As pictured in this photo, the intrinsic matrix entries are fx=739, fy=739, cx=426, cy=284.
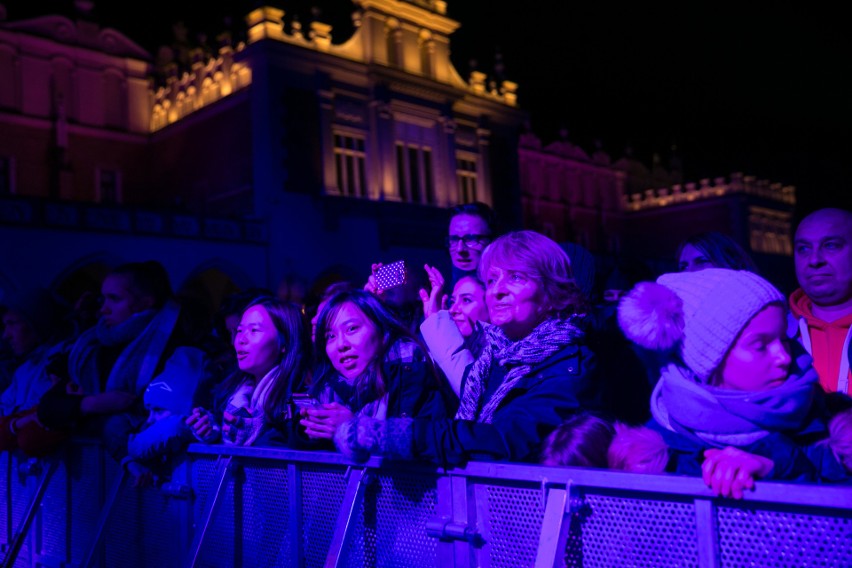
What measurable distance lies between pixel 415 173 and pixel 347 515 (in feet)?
80.1

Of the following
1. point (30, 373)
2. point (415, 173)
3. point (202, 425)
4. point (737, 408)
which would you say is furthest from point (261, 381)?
point (415, 173)

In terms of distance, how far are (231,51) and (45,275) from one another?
1020cm

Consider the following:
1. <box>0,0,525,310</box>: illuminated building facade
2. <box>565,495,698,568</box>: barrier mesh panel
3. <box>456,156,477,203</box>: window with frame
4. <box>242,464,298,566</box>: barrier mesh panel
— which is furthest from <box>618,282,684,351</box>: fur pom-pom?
<box>456,156,477,203</box>: window with frame

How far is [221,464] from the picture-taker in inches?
130

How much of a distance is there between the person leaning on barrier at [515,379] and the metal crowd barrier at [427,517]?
0.10m

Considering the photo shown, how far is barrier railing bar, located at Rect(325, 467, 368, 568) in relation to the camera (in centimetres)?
257

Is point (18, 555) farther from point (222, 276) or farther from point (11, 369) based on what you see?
point (222, 276)

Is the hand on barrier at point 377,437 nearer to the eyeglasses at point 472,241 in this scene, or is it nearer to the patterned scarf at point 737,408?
the patterned scarf at point 737,408

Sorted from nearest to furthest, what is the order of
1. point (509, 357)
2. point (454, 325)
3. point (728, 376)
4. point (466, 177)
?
point (728, 376), point (509, 357), point (454, 325), point (466, 177)

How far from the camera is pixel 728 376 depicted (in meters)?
2.08

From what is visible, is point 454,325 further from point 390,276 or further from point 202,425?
point 202,425

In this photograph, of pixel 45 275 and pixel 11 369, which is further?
pixel 45 275

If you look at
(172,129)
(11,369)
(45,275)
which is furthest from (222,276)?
(11,369)

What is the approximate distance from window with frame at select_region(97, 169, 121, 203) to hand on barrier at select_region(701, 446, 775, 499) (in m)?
27.1
